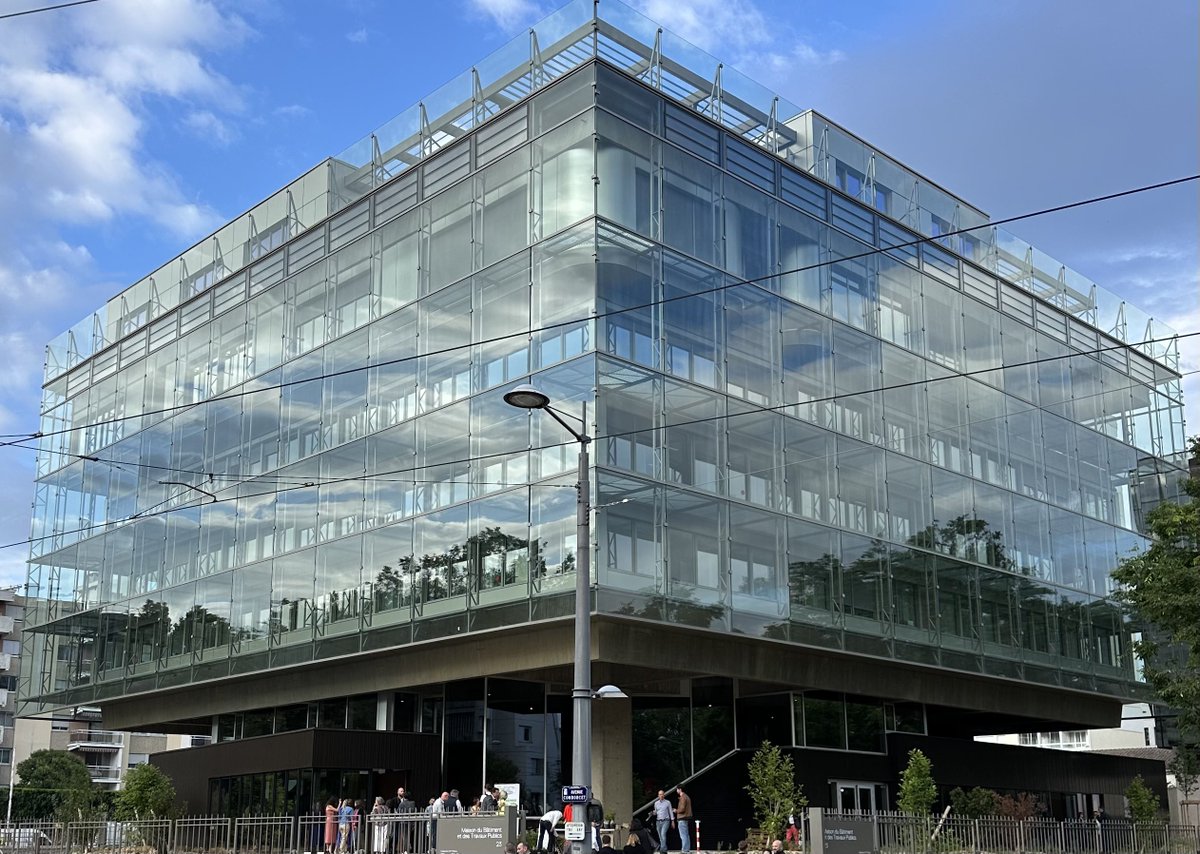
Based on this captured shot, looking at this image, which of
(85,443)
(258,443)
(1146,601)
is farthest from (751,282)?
(85,443)

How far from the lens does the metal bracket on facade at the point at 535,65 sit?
38.8 metres

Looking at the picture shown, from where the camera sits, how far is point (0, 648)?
11144 cm

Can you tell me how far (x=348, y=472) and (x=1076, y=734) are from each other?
238ft

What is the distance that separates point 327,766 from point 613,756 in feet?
29.6

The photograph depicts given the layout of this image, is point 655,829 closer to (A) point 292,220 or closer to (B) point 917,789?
(B) point 917,789

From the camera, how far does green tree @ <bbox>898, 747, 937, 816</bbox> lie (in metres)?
37.8

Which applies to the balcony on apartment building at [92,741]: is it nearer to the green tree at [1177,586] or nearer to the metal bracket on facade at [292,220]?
the metal bracket on facade at [292,220]

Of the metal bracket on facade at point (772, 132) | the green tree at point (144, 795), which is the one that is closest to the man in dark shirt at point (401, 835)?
the green tree at point (144, 795)

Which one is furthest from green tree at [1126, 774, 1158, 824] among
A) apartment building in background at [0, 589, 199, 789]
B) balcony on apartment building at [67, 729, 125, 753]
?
balcony on apartment building at [67, 729, 125, 753]

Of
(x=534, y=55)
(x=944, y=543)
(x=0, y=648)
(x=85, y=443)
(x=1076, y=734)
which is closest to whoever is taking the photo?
(x=534, y=55)

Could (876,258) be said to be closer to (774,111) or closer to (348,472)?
(774,111)

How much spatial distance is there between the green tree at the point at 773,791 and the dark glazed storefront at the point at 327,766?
10485 millimetres

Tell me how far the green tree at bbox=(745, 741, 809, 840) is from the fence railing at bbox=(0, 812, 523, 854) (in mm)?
10684

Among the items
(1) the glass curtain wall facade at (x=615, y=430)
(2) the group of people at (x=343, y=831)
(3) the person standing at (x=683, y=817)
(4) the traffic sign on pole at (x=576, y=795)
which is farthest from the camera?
(1) the glass curtain wall facade at (x=615, y=430)
